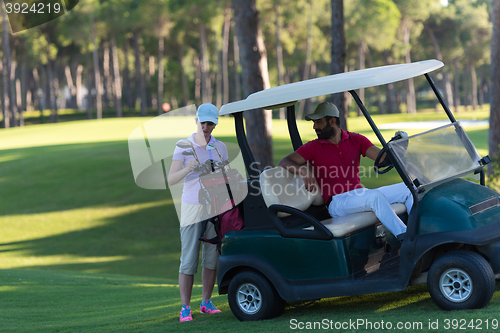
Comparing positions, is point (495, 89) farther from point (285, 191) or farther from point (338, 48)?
point (285, 191)

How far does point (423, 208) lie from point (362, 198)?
22.1 inches

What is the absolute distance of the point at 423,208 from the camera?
369 cm

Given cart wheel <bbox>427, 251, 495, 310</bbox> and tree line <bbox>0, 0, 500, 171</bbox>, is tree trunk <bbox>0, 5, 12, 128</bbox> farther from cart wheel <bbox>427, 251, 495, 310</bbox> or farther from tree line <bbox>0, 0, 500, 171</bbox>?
cart wheel <bbox>427, 251, 495, 310</bbox>

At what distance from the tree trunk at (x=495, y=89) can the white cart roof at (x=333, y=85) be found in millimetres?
7171

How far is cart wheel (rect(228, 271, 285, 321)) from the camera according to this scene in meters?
4.16

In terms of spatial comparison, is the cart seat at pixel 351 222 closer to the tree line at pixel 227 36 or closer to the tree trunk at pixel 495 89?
the tree trunk at pixel 495 89

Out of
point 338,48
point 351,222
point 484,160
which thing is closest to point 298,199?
point 351,222

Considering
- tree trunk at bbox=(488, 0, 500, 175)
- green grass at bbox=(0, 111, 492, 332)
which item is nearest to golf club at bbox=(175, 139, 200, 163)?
green grass at bbox=(0, 111, 492, 332)

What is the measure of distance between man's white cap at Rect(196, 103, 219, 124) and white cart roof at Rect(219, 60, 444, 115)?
106 millimetres

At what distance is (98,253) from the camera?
11.5m

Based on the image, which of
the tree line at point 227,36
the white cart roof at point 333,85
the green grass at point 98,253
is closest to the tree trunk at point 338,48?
the green grass at point 98,253

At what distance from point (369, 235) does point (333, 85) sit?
123cm

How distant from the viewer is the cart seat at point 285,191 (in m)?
4.19

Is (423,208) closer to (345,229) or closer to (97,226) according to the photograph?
(345,229)
